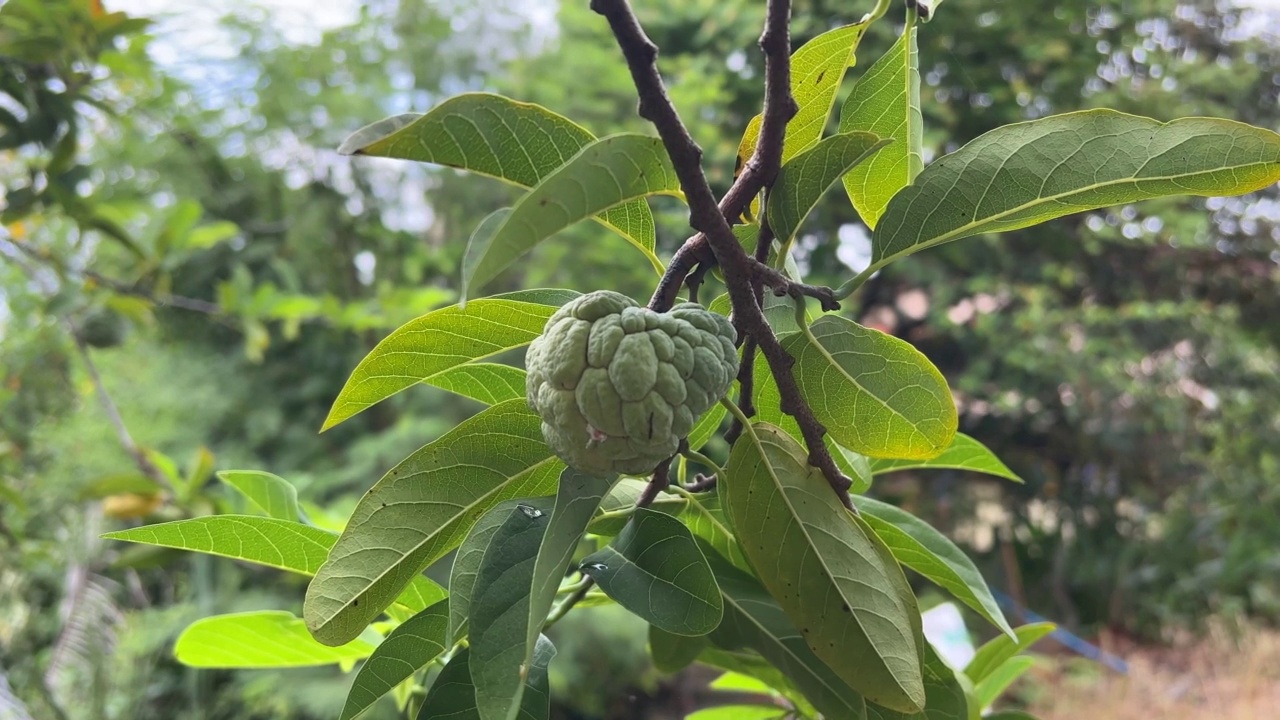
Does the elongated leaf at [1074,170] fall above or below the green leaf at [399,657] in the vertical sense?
above

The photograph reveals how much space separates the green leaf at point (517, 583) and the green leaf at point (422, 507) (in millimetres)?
39

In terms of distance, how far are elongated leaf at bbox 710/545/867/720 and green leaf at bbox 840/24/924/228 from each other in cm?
31

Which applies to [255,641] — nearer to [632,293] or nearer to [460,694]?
[460,694]

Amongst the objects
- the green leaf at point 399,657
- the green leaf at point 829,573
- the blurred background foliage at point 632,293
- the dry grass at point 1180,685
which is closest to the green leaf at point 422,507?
the green leaf at point 399,657

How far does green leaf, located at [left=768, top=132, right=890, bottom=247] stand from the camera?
1.41 ft

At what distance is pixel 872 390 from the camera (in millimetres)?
499

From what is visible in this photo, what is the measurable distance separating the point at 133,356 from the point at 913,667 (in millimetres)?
4641

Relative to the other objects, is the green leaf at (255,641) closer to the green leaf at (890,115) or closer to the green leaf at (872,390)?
the green leaf at (872,390)

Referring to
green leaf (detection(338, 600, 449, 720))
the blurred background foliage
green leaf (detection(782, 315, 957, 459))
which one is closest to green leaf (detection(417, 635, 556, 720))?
green leaf (detection(338, 600, 449, 720))

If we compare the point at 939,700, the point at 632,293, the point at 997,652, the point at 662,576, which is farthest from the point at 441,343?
the point at 632,293

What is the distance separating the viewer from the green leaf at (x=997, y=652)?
0.74 metres

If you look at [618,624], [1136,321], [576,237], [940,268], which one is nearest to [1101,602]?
[1136,321]

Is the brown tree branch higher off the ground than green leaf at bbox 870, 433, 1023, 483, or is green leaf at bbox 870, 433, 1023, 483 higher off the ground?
the brown tree branch

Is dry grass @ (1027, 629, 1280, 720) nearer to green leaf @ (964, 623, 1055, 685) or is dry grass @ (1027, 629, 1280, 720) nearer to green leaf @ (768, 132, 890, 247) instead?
green leaf @ (964, 623, 1055, 685)
